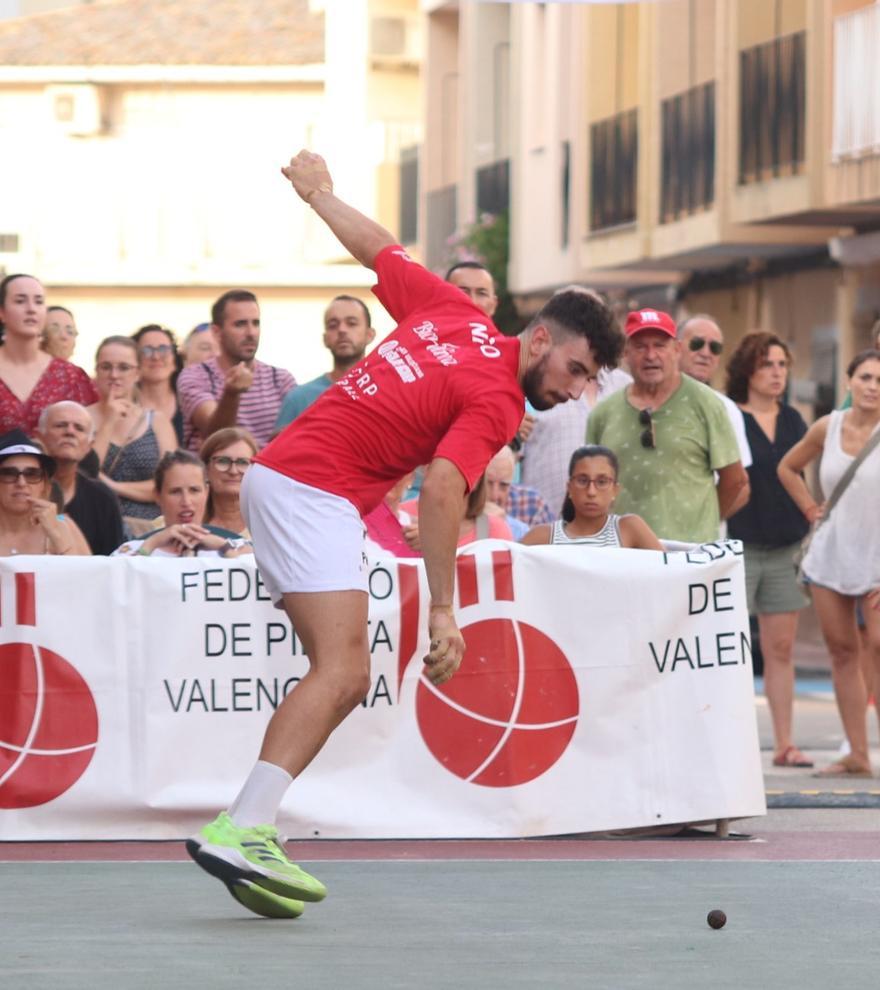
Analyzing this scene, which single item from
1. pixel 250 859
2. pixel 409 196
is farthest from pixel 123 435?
pixel 409 196

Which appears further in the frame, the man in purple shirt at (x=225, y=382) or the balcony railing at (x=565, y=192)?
the balcony railing at (x=565, y=192)

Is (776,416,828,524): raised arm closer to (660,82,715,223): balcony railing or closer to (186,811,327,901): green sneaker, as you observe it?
(186,811,327,901): green sneaker

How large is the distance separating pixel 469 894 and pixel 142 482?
185 inches

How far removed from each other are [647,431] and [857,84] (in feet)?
50.5

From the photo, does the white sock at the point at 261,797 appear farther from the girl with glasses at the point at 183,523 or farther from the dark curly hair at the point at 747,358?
the dark curly hair at the point at 747,358

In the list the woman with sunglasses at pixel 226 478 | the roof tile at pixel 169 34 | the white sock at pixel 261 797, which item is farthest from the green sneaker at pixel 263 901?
the roof tile at pixel 169 34

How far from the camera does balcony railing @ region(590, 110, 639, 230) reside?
112 feet

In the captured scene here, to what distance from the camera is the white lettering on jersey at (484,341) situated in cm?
779

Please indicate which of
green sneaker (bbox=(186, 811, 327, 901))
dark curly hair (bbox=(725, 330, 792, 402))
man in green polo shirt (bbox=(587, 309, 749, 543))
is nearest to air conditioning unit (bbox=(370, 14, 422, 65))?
dark curly hair (bbox=(725, 330, 792, 402))

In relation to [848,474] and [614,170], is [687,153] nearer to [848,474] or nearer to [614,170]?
[614,170]

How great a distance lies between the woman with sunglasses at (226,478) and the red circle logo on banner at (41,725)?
5.40 feet

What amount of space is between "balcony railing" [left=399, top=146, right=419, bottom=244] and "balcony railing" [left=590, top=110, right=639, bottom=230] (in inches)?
467

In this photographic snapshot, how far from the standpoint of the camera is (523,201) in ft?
129

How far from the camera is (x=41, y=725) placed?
9734 mm
